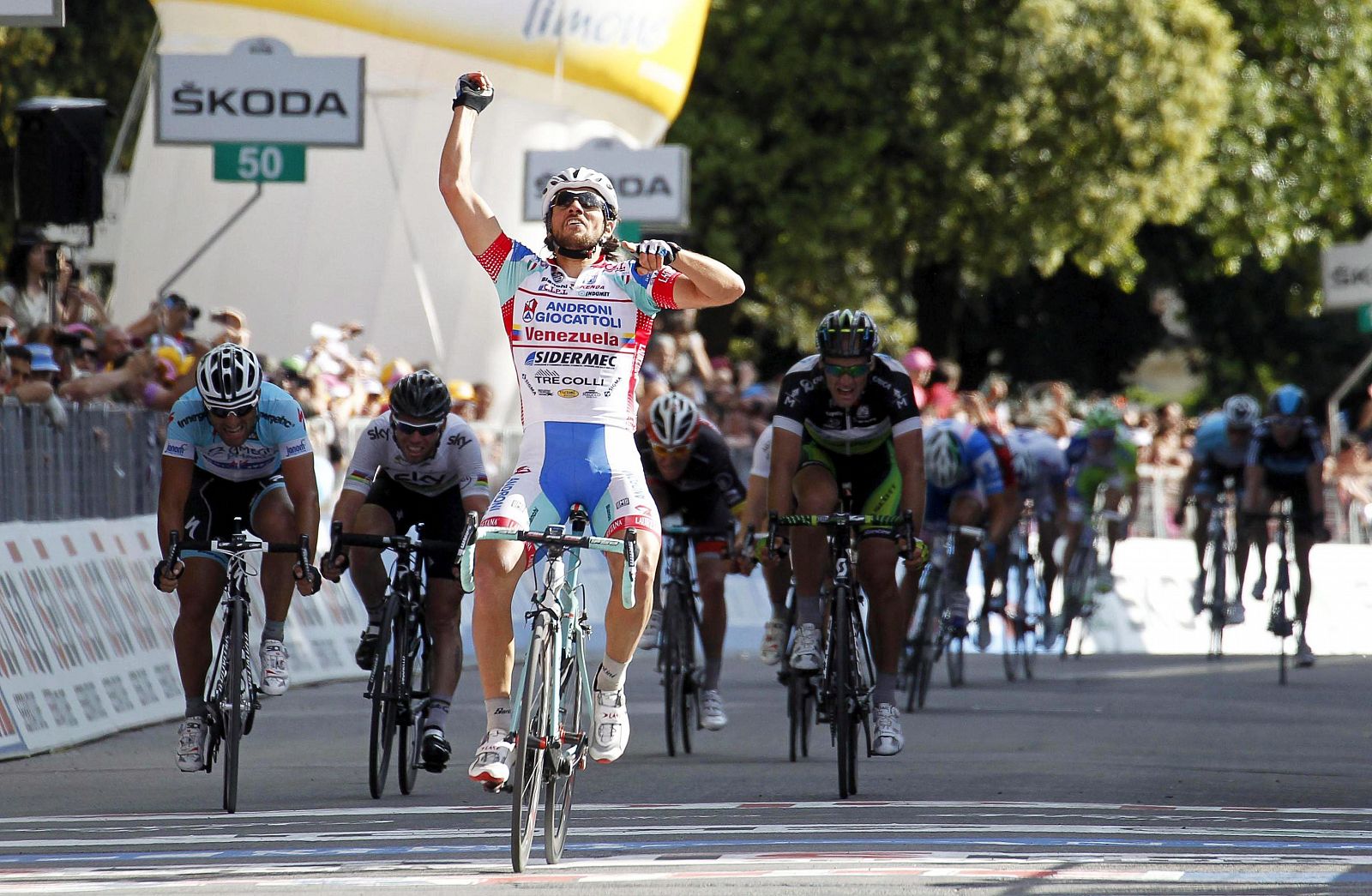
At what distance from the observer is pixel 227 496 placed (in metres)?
10.9

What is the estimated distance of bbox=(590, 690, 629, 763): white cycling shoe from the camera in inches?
326

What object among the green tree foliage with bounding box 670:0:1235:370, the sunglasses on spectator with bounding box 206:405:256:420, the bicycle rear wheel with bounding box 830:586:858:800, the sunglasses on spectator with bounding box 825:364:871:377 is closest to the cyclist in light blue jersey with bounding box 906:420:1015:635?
the sunglasses on spectator with bounding box 825:364:871:377

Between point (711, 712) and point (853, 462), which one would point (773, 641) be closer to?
point (711, 712)

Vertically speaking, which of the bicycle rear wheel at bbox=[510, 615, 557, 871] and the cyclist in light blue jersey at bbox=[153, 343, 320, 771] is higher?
the cyclist in light blue jersey at bbox=[153, 343, 320, 771]

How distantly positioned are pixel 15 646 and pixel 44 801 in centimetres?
216

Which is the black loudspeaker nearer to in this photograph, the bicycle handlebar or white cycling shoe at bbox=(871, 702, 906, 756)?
white cycling shoe at bbox=(871, 702, 906, 756)

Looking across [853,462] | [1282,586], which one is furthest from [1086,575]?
[853,462]

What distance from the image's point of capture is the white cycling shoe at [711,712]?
43.6ft

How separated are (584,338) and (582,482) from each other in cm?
49

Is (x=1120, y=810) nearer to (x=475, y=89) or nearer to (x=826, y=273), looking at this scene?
(x=475, y=89)

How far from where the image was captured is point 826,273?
34.6m

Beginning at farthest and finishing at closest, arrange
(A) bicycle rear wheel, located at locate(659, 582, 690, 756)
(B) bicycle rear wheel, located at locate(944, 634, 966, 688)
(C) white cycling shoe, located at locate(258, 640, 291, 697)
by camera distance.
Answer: (B) bicycle rear wheel, located at locate(944, 634, 966, 688)
(A) bicycle rear wheel, located at locate(659, 582, 690, 756)
(C) white cycling shoe, located at locate(258, 640, 291, 697)

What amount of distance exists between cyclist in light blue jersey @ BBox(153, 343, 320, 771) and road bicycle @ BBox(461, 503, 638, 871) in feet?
7.64

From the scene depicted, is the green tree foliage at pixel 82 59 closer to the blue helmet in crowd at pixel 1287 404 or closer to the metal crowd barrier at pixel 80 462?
the metal crowd barrier at pixel 80 462
